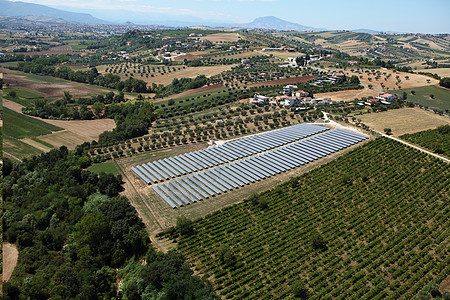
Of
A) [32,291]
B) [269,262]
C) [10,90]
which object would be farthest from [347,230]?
[10,90]

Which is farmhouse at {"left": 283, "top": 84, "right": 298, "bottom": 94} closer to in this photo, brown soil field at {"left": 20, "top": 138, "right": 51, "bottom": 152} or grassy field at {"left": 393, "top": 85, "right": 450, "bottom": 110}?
grassy field at {"left": 393, "top": 85, "right": 450, "bottom": 110}

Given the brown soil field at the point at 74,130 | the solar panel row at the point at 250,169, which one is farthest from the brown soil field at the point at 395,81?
the brown soil field at the point at 74,130

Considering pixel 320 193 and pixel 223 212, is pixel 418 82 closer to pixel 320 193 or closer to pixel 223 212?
pixel 320 193

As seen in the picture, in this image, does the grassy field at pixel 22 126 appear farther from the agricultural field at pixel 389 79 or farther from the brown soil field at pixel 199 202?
the agricultural field at pixel 389 79

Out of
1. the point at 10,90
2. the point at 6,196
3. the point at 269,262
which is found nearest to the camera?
the point at 269,262

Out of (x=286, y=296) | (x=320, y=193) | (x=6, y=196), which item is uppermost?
(x=320, y=193)
